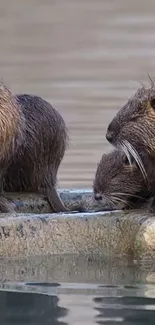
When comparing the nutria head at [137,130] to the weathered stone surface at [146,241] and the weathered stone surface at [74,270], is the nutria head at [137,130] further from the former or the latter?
the weathered stone surface at [74,270]

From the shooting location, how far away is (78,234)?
5215mm

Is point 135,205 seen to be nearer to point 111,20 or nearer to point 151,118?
point 151,118

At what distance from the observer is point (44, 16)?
19891 mm

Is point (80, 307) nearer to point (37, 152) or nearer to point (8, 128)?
point (8, 128)

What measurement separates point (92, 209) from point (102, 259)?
574 millimetres

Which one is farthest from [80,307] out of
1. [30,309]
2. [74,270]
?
[74,270]

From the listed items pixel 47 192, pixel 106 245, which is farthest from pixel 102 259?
pixel 47 192

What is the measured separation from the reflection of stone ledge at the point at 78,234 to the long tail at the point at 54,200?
543 millimetres

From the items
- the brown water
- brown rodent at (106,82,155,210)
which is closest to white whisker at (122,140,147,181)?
brown rodent at (106,82,155,210)

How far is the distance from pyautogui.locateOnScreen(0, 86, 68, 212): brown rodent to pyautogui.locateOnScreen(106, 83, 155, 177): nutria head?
460 mm

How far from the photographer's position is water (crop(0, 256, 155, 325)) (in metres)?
4.41

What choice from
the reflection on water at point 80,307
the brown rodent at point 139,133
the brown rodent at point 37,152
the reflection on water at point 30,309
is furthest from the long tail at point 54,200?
the reflection on water at point 30,309

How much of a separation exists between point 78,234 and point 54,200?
0.70 metres

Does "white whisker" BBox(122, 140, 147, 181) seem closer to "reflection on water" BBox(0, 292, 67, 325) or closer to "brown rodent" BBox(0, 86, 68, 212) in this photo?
"brown rodent" BBox(0, 86, 68, 212)
